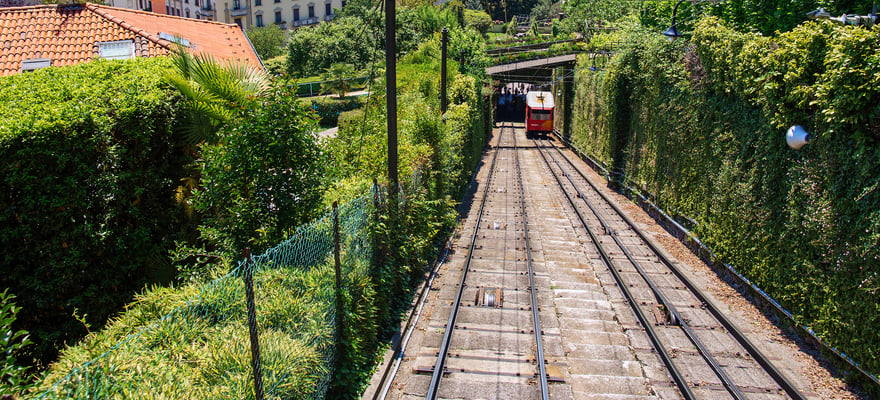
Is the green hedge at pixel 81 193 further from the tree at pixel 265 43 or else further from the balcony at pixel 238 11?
the balcony at pixel 238 11

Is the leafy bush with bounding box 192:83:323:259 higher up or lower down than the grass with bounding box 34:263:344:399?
higher up

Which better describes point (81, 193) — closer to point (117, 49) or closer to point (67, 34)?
point (117, 49)

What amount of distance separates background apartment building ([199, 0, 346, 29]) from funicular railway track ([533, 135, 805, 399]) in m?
66.7

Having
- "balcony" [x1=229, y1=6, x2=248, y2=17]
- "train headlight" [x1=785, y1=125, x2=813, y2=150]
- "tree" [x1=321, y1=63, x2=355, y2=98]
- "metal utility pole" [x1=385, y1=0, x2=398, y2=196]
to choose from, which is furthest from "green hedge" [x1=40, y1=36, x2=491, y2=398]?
"balcony" [x1=229, y1=6, x2=248, y2=17]

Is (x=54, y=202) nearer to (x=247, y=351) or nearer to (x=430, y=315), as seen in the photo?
(x=247, y=351)

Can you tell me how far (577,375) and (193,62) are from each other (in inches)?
267

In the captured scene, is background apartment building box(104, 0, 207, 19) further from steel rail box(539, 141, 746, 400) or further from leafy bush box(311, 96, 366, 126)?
steel rail box(539, 141, 746, 400)

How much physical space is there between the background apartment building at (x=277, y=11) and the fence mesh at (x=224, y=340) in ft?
236

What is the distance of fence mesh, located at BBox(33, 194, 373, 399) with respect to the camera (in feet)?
Answer: 9.32

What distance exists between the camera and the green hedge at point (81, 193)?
5449 millimetres

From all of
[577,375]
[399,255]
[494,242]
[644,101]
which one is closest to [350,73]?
[644,101]

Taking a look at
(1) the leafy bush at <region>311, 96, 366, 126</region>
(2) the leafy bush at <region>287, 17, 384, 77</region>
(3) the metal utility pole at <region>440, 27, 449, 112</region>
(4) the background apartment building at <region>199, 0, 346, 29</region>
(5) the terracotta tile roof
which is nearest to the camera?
(5) the terracotta tile roof

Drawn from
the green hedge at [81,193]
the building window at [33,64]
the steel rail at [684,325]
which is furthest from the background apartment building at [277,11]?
the green hedge at [81,193]

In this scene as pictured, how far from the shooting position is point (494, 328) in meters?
8.17
